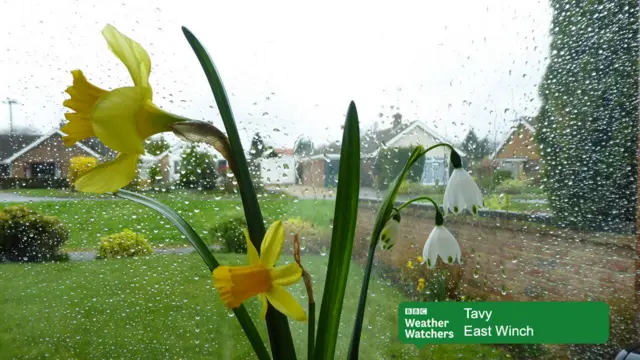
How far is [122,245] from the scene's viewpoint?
938mm

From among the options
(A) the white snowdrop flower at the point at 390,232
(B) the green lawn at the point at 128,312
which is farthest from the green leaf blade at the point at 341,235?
(B) the green lawn at the point at 128,312

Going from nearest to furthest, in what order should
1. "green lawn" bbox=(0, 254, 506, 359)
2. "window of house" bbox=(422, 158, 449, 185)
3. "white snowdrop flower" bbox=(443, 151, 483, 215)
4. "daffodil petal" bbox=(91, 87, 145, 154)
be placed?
"daffodil petal" bbox=(91, 87, 145, 154)
"white snowdrop flower" bbox=(443, 151, 483, 215)
"green lawn" bbox=(0, 254, 506, 359)
"window of house" bbox=(422, 158, 449, 185)

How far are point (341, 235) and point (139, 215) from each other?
527 mm

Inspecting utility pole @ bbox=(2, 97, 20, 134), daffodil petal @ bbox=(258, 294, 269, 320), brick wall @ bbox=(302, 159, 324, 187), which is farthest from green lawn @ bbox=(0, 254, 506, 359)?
daffodil petal @ bbox=(258, 294, 269, 320)

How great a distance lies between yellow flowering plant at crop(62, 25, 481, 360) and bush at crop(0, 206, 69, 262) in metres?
0.45

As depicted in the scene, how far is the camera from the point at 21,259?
91 cm

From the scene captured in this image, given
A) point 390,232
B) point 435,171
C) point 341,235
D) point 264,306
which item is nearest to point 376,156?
point 435,171

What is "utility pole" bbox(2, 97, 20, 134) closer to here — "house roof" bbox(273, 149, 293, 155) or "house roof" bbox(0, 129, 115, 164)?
"house roof" bbox(0, 129, 115, 164)

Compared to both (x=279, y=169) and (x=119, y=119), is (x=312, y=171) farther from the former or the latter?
(x=119, y=119)

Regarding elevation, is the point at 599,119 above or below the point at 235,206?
above

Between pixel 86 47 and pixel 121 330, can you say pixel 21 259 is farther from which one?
pixel 86 47

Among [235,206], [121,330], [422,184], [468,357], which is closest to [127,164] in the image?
[235,206]

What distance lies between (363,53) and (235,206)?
1.37 feet

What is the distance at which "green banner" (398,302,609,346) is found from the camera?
3.20 feet
